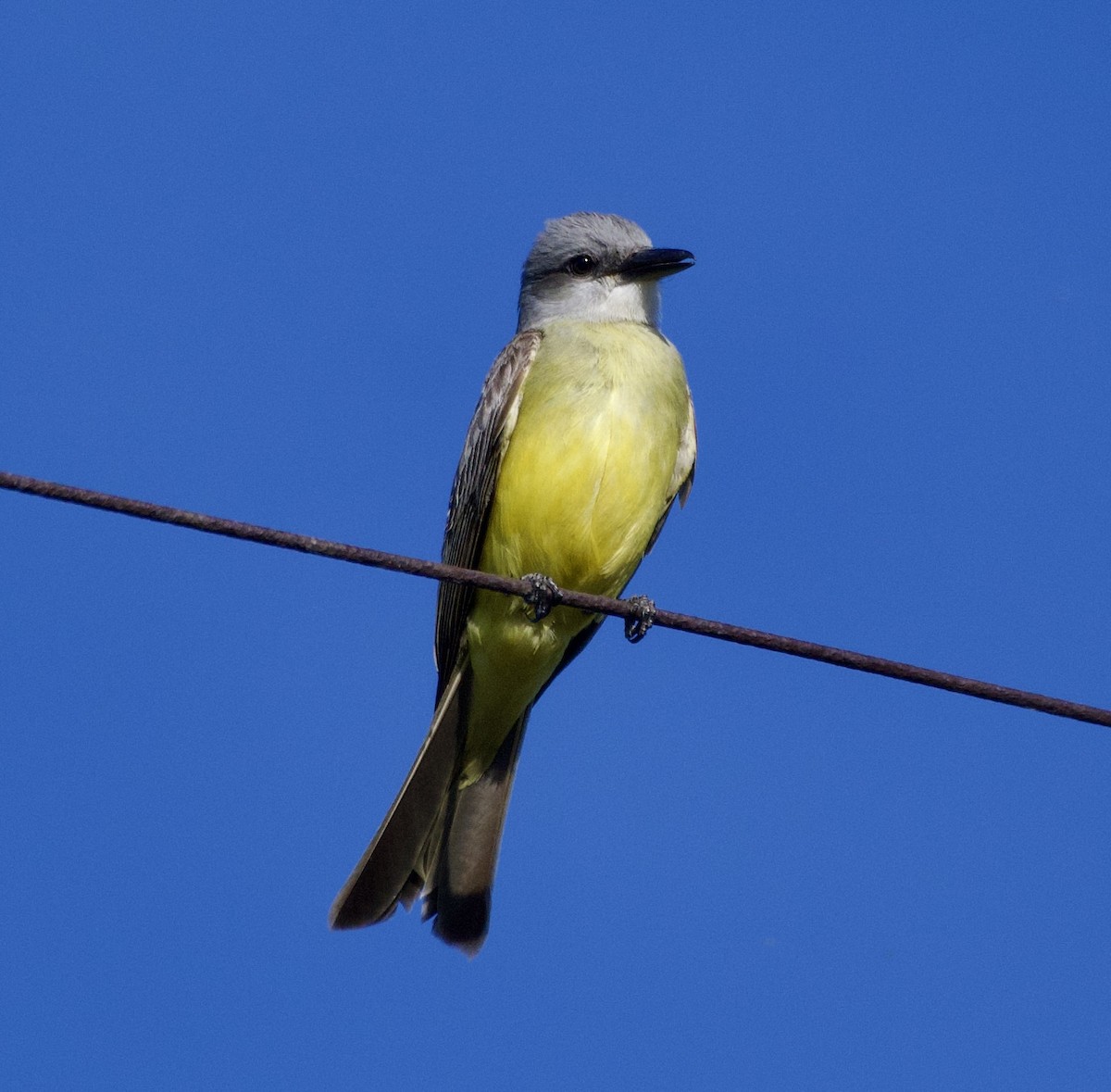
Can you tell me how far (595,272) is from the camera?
22.1 feet

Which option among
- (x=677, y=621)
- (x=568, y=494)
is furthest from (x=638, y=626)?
(x=677, y=621)

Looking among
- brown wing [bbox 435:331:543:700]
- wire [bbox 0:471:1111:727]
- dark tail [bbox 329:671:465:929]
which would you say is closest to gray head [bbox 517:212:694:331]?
brown wing [bbox 435:331:543:700]

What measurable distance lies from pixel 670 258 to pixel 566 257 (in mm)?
543

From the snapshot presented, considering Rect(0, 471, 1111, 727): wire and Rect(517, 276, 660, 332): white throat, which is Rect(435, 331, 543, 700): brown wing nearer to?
Rect(517, 276, 660, 332): white throat

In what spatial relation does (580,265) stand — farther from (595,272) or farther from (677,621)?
(677,621)

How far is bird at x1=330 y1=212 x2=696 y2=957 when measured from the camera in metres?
5.58

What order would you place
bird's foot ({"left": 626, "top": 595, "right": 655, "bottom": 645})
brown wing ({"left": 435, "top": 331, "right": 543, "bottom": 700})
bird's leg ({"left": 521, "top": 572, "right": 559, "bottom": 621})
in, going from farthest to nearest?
brown wing ({"left": 435, "top": 331, "right": 543, "bottom": 700}) < bird's foot ({"left": 626, "top": 595, "right": 655, "bottom": 645}) < bird's leg ({"left": 521, "top": 572, "right": 559, "bottom": 621})

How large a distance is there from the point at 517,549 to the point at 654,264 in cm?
161

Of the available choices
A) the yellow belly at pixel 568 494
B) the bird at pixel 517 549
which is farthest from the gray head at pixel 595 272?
the yellow belly at pixel 568 494

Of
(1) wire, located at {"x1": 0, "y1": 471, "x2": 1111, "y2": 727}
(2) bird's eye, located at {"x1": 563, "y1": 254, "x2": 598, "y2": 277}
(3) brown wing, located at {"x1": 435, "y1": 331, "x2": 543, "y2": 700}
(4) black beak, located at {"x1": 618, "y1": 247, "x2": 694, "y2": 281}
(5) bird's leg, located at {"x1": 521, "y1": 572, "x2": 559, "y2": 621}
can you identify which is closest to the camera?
(1) wire, located at {"x1": 0, "y1": 471, "x2": 1111, "y2": 727}

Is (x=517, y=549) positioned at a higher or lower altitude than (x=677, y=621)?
→ higher

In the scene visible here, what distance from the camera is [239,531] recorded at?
10.9ft

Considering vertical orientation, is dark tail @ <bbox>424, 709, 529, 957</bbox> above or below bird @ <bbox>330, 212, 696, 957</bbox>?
below

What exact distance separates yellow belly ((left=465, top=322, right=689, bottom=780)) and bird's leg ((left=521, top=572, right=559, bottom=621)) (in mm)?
196
